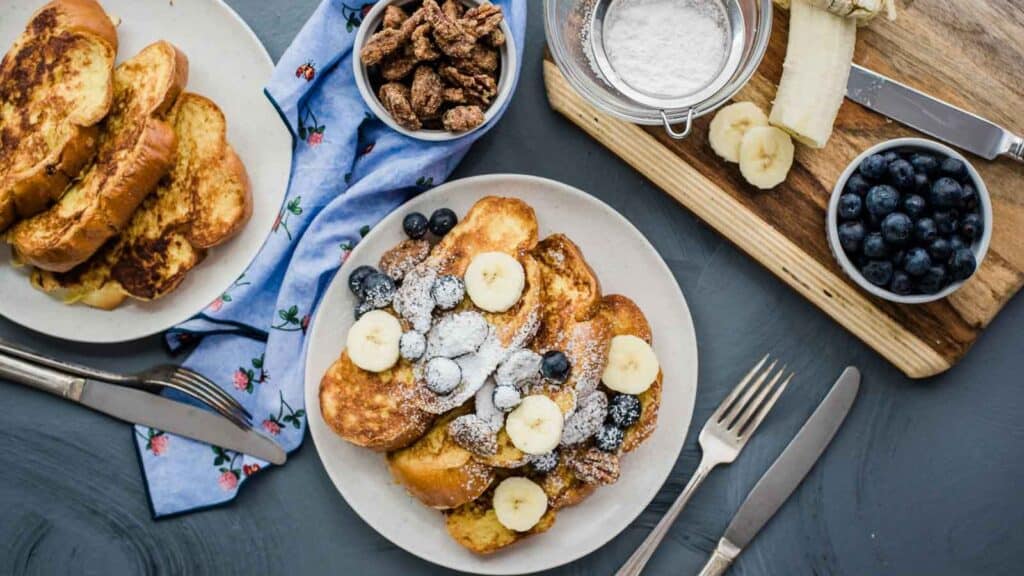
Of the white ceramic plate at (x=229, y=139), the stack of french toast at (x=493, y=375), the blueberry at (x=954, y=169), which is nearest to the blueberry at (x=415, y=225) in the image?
the stack of french toast at (x=493, y=375)

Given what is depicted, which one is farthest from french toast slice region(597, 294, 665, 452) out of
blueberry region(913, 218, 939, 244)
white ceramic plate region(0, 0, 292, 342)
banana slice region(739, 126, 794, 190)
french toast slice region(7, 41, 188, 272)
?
french toast slice region(7, 41, 188, 272)

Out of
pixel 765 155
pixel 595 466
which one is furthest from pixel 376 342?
pixel 765 155

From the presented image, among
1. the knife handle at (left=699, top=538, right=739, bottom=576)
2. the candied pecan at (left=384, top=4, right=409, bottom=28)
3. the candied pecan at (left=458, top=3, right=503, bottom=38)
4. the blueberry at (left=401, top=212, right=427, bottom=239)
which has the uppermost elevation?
the candied pecan at (left=458, top=3, right=503, bottom=38)

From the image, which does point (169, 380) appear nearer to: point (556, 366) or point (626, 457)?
point (556, 366)

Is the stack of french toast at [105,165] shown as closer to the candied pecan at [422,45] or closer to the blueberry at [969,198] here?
the candied pecan at [422,45]

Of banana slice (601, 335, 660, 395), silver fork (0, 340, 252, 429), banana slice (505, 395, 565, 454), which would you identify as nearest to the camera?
banana slice (505, 395, 565, 454)

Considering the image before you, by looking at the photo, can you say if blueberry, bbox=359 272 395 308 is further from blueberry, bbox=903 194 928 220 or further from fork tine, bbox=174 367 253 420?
blueberry, bbox=903 194 928 220
